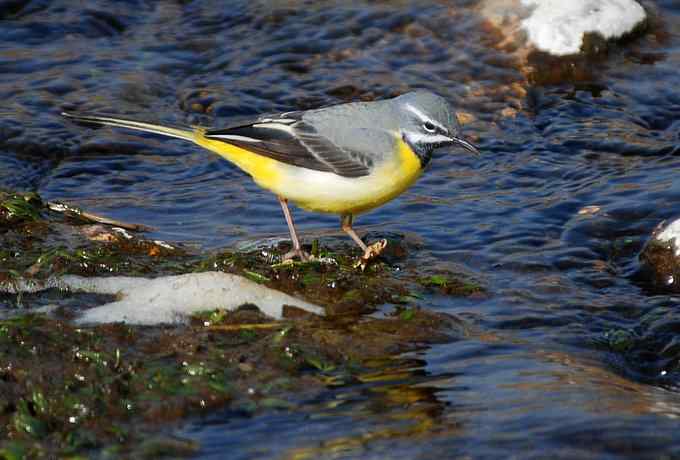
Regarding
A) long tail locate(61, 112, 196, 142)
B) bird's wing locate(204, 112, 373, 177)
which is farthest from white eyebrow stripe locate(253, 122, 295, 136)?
long tail locate(61, 112, 196, 142)

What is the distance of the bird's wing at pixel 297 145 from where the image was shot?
806 centimetres

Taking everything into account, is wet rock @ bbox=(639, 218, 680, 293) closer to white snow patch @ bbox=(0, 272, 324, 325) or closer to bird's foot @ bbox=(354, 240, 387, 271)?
bird's foot @ bbox=(354, 240, 387, 271)

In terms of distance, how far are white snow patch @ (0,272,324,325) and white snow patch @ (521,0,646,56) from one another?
6.62m

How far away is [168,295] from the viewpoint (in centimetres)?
688

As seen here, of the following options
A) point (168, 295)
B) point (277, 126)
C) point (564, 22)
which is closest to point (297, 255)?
point (277, 126)

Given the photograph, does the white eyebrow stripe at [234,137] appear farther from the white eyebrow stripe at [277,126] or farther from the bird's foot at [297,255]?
the bird's foot at [297,255]

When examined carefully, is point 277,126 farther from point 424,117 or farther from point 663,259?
point 663,259

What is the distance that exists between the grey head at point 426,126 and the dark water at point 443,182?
2.79 ft

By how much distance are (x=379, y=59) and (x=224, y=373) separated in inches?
293

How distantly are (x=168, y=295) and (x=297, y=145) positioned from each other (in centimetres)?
182

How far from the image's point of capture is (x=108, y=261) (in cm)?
754

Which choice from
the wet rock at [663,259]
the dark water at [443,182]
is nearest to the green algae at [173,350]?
the dark water at [443,182]

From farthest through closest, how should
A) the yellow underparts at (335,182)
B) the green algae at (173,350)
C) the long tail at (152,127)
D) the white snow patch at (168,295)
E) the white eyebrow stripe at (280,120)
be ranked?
the long tail at (152,127), the white eyebrow stripe at (280,120), the yellow underparts at (335,182), the white snow patch at (168,295), the green algae at (173,350)

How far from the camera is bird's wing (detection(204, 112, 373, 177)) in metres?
8.06
